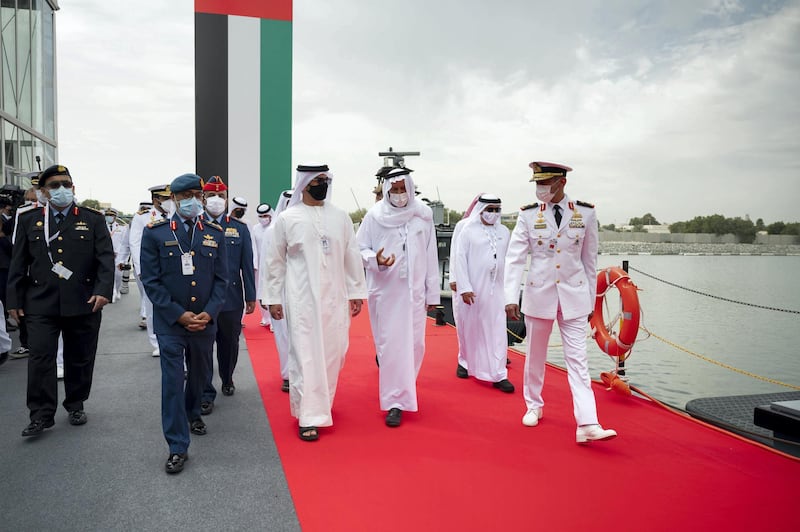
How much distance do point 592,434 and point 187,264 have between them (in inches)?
108

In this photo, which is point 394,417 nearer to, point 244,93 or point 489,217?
point 489,217

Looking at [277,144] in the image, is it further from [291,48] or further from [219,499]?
[219,499]

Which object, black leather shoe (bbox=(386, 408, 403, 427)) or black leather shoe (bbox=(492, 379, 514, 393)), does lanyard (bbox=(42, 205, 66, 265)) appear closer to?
black leather shoe (bbox=(386, 408, 403, 427))

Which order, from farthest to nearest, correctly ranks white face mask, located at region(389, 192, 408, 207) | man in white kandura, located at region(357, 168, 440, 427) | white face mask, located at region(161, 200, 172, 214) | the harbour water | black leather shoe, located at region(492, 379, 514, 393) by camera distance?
the harbour water < white face mask, located at region(161, 200, 172, 214) < black leather shoe, located at region(492, 379, 514, 393) < white face mask, located at region(389, 192, 408, 207) < man in white kandura, located at region(357, 168, 440, 427)

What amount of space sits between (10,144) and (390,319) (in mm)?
13398

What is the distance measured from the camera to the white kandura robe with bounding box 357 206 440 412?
14.0 ft

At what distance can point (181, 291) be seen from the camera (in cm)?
343

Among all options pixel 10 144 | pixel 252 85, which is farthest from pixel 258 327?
pixel 10 144

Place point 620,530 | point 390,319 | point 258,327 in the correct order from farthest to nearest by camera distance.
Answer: point 258,327 → point 390,319 → point 620,530

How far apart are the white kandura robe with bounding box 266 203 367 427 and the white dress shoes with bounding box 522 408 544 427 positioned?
1400mm

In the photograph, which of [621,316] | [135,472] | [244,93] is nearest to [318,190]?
[135,472]

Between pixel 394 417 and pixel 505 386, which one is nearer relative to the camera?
pixel 394 417

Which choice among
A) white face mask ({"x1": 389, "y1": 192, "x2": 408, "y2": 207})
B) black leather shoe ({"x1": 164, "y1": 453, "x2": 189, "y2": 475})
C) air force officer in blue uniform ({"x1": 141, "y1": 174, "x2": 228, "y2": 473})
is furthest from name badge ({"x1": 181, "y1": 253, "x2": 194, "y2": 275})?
white face mask ({"x1": 389, "y1": 192, "x2": 408, "y2": 207})

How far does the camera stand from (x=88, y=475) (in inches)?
123
